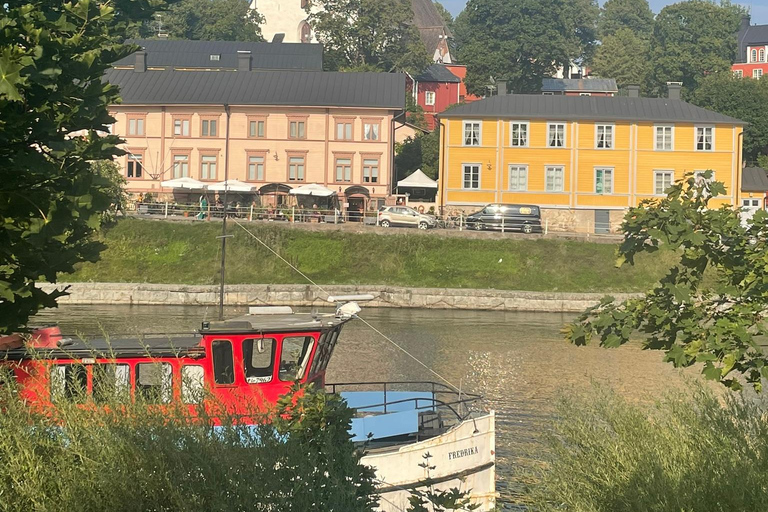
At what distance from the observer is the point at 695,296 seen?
13984mm

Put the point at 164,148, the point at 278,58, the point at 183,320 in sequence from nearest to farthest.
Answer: the point at 183,320, the point at 164,148, the point at 278,58

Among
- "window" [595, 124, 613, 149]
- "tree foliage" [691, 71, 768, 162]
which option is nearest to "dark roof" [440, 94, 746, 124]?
"window" [595, 124, 613, 149]

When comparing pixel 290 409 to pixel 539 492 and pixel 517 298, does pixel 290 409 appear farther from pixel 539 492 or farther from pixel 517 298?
pixel 517 298

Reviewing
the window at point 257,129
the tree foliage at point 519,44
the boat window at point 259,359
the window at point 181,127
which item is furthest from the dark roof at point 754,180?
the boat window at point 259,359

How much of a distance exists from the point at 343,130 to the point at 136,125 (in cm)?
1495

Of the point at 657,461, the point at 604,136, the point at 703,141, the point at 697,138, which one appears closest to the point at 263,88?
the point at 604,136

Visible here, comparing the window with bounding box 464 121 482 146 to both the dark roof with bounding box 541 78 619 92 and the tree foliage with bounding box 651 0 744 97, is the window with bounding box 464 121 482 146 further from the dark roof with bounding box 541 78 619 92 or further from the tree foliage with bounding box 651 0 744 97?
the dark roof with bounding box 541 78 619 92

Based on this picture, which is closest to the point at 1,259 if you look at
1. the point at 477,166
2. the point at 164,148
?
the point at 477,166

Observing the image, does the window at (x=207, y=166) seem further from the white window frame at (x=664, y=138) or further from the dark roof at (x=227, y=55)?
the white window frame at (x=664, y=138)

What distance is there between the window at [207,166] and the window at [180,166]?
1.09 m

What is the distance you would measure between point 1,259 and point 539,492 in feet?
26.6

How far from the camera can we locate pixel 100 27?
14211 millimetres

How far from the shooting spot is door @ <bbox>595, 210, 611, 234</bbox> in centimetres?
6900

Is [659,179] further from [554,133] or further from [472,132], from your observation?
[472,132]
